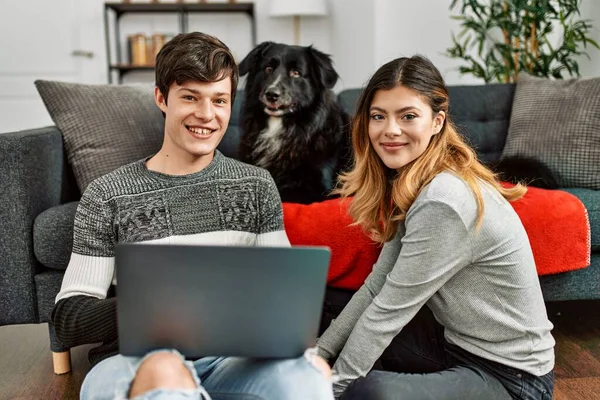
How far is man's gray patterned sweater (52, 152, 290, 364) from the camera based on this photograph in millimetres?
1268

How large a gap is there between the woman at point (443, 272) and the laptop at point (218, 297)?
0.99 ft

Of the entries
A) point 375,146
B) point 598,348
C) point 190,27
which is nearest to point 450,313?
point 375,146

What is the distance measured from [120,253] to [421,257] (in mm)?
588

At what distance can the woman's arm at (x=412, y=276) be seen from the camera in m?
1.15

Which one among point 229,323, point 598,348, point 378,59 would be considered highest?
point 378,59

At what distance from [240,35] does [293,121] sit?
120 inches

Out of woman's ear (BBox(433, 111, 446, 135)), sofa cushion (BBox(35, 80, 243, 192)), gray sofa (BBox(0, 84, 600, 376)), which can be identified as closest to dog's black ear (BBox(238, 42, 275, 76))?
sofa cushion (BBox(35, 80, 243, 192))

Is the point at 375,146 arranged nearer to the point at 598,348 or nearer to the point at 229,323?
the point at 229,323

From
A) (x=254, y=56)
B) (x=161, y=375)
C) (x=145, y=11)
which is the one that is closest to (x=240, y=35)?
(x=145, y=11)

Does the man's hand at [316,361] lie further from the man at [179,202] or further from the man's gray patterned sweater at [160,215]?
the man's gray patterned sweater at [160,215]

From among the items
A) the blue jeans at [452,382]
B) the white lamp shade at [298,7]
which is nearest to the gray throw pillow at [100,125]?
the blue jeans at [452,382]

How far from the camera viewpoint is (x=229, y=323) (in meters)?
0.92

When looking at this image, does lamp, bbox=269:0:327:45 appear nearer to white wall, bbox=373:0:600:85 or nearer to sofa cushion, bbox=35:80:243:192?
white wall, bbox=373:0:600:85

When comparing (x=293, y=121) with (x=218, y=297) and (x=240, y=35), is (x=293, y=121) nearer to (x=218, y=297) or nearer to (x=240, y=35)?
(x=218, y=297)
